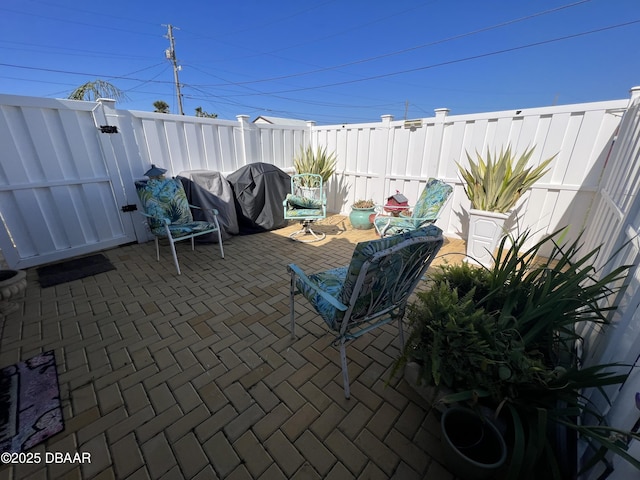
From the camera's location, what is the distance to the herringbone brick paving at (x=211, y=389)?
1.20 meters

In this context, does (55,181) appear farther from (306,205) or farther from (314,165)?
(314,165)

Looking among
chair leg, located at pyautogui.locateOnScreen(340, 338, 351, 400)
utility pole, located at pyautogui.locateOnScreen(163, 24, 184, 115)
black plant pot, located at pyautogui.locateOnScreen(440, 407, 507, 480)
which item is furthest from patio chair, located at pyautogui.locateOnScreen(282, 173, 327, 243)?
utility pole, located at pyautogui.locateOnScreen(163, 24, 184, 115)

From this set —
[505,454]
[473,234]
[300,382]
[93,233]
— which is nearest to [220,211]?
[93,233]

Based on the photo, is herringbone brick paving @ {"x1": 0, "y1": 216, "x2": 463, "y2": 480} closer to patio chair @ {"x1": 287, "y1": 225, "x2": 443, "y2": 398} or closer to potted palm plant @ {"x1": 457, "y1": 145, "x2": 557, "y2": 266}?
patio chair @ {"x1": 287, "y1": 225, "x2": 443, "y2": 398}

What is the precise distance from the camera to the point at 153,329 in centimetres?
205

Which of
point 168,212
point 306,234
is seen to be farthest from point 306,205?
point 168,212

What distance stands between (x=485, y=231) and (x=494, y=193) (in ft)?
1.53

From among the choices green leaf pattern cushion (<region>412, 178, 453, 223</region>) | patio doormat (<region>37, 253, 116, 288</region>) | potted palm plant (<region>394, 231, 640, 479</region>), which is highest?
green leaf pattern cushion (<region>412, 178, 453, 223</region>)

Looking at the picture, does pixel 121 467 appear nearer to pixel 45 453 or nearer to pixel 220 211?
pixel 45 453

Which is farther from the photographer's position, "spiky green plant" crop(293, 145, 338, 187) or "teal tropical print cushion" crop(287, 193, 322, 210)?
"spiky green plant" crop(293, 145, 338, 187)

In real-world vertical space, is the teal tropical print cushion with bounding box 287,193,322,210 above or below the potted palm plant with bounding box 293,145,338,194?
below

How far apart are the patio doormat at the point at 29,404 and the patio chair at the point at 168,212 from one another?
138cm

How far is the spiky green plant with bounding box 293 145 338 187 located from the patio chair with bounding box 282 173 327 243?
24 centimetres

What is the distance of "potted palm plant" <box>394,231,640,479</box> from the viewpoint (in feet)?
3.17
